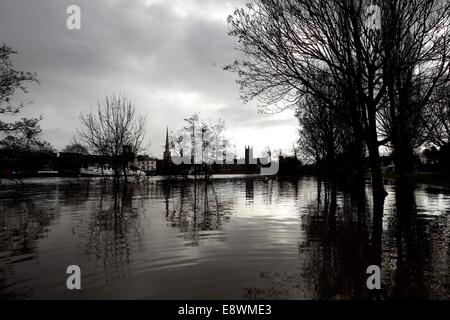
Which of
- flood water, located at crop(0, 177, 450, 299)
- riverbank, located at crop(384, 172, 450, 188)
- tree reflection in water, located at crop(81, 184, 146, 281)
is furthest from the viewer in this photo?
riverbank, located at crop(384, 172, 450, 188)

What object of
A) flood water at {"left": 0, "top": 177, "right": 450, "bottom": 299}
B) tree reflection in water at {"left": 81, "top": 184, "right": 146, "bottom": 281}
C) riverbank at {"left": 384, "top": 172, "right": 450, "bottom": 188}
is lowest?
flood water at {"left": 0, "top": 177, "right": 450, "bottom": 299}

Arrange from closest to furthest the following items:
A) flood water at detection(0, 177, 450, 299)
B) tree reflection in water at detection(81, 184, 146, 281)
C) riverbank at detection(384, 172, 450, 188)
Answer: flood water at detection(0, 177, 450, 299) → tree reflection in water at detection(81, 184, 146, 281) → riverbank at detection(384, 172, 450, 188)

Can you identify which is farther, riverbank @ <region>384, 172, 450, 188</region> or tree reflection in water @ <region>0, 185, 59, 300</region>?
riverbank @ <region>384, 172, 450, 188</region>

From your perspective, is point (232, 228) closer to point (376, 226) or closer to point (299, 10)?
point (376, 226)

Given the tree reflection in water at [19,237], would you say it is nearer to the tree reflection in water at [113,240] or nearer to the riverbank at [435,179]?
the tree reflection in water at [113,240]

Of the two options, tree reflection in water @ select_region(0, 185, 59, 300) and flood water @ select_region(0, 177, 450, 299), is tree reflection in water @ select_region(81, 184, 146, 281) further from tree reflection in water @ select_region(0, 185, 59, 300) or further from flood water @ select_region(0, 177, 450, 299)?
tree reflection in water @ select_region(0, 185, 59, 300)

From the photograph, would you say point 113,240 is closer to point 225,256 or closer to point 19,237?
point 19,237

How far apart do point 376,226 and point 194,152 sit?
3293 cm

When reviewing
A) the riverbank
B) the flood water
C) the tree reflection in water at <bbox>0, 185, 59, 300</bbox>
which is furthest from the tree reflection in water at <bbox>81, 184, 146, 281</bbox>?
the riverbank

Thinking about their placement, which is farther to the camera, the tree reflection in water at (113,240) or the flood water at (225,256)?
the tree reflection in water at (113,240)

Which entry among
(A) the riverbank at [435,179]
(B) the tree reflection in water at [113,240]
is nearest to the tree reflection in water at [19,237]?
(B) the tree reflection in water at [113,240]

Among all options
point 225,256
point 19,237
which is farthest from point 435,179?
point 19,237

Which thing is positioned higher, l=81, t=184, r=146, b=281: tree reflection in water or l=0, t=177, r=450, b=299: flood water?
l=81, t=184, r=146, b=281: tree reflection in water

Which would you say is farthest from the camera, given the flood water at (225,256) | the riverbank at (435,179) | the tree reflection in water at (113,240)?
the riverbank at (435,179)
